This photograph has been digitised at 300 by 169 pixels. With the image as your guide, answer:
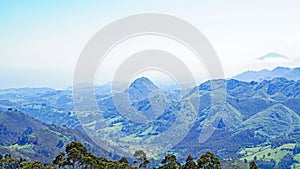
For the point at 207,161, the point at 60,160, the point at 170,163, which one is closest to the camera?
the point at 207,161

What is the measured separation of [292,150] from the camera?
192875mm

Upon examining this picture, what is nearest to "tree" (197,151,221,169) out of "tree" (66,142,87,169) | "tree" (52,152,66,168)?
"tree" (66,142,87,169)

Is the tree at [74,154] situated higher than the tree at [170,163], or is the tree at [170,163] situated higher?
the tree at [74,154]

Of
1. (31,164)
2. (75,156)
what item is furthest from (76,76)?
(31,164)

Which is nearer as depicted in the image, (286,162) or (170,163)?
(170,163)

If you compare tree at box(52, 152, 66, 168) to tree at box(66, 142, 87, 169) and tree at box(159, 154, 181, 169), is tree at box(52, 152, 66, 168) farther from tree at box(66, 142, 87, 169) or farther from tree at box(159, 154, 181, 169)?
tree at box(159, 154, 181, 169)

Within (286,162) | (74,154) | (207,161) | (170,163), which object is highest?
(286,162)

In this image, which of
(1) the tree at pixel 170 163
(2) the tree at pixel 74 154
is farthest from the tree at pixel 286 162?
(2) the tree at pixel 74 154

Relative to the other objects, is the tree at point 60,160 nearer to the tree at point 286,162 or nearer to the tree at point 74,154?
the tree at point 74,154

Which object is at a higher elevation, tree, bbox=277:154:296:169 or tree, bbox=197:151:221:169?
tree, bbox=277:154:296:169

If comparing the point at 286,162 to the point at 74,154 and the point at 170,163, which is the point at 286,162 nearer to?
the point at 170,163

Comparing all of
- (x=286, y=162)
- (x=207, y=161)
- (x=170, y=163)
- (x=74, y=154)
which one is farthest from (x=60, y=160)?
(x=286, y=162)

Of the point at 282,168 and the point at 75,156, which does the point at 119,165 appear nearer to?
the point at 75,156

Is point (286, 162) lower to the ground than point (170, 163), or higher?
higher
